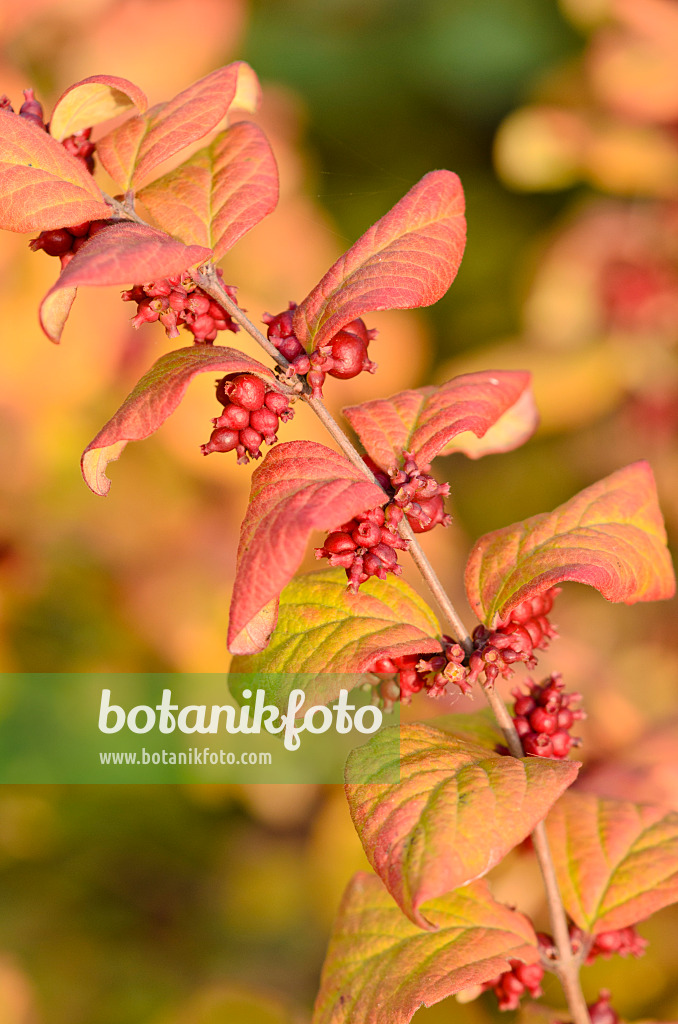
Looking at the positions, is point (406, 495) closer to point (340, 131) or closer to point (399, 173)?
point (399, 173)

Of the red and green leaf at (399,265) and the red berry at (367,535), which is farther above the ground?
the red and green leaf at (399,265)

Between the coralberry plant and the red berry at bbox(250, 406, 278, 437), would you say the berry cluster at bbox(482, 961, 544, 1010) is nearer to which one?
the coralberry plant

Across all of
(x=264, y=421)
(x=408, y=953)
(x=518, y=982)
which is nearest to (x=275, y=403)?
(x=264, y=421)

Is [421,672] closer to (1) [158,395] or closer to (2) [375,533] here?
(2) [375,533]

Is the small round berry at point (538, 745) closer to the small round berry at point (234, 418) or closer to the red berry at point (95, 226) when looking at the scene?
the small round berry at point (234, 418)

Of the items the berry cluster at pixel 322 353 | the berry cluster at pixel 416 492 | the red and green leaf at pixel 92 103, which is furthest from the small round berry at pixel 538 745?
the red and green leaf at pixel 92 103

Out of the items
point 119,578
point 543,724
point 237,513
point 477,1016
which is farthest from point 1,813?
point 543,724
